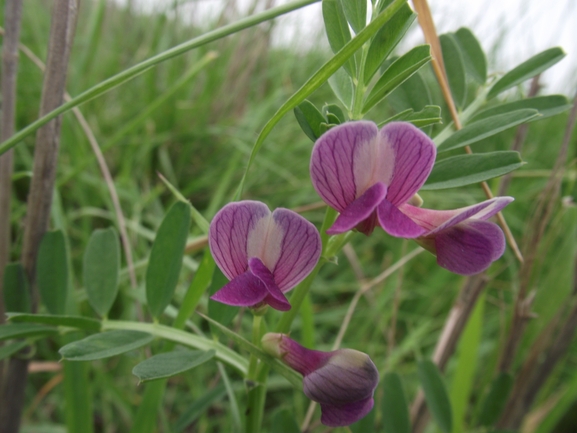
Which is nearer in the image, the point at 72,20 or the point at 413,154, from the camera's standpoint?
the point at 413,154

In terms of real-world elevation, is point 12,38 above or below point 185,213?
above

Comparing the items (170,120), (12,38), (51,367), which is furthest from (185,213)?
(170,120)

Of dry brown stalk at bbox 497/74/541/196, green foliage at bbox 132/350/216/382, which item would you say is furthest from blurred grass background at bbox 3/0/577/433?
green foliage at bbox 132/350/216/382

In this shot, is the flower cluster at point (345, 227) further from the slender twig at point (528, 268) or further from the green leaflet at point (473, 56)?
the slender twig at point (528, 268)

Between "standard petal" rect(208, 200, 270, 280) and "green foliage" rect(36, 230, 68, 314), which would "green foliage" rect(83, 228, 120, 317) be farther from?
"standard petal" rect(208, 200, 270, 280)

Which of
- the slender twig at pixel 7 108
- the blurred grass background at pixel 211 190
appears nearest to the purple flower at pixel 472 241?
the slender twig at pixel 7 108

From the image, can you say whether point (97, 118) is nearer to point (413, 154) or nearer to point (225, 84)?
point (225, 84)

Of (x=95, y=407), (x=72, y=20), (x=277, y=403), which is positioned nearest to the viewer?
(x=72, y=20)
